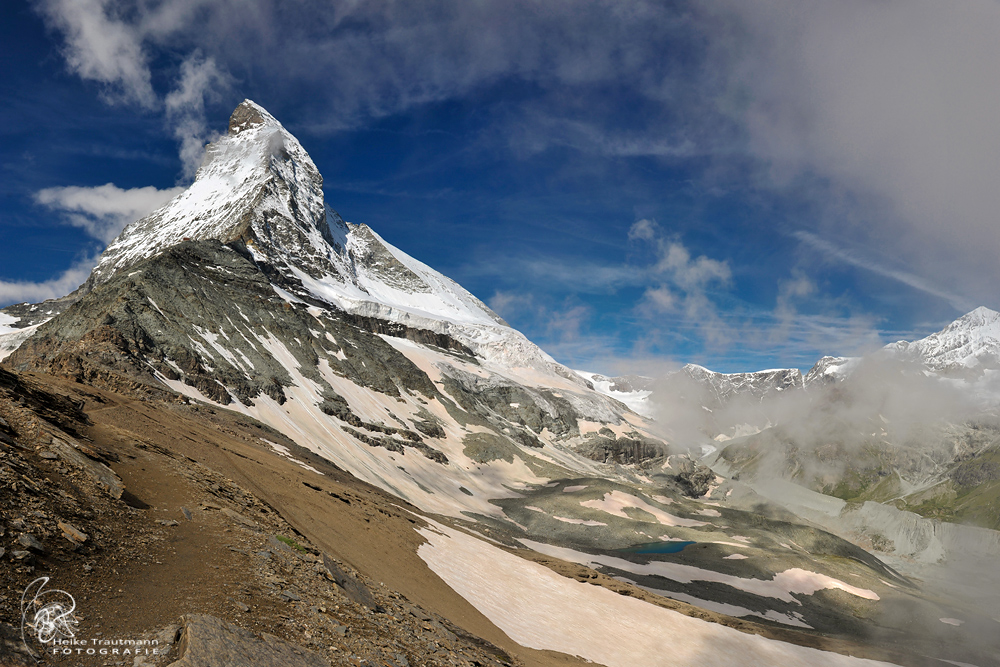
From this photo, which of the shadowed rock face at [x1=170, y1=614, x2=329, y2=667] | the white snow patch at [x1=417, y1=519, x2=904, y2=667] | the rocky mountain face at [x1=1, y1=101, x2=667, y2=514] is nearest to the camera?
the shadowed rock face at [x1=170, y1=614, x2=329, y2=667]

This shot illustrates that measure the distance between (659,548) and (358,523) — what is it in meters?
45.2

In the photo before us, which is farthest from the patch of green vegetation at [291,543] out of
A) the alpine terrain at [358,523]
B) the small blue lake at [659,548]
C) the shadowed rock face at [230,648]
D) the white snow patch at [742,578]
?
the small blue lake at [659,548]

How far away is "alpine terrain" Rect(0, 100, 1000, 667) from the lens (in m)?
9.29

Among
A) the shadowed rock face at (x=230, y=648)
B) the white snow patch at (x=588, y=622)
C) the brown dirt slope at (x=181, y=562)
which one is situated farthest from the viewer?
the white snow patch at (x=588, y=622)

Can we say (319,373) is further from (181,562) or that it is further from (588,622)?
(181,562)

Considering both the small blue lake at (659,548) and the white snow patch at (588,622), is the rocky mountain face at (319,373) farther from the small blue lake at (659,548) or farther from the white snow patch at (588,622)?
the white snow patch at (588,622)

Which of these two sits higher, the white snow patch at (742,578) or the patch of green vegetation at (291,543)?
the white snow patch at (742,578)

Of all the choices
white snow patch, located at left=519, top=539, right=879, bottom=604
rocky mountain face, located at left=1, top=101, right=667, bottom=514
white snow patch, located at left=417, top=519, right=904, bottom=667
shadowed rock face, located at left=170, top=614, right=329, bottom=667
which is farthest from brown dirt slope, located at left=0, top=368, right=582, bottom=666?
white snow patch, located at left=519, top=539, right=879, bottom=604

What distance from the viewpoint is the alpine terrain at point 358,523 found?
9.29m

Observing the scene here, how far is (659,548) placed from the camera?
57.6m
